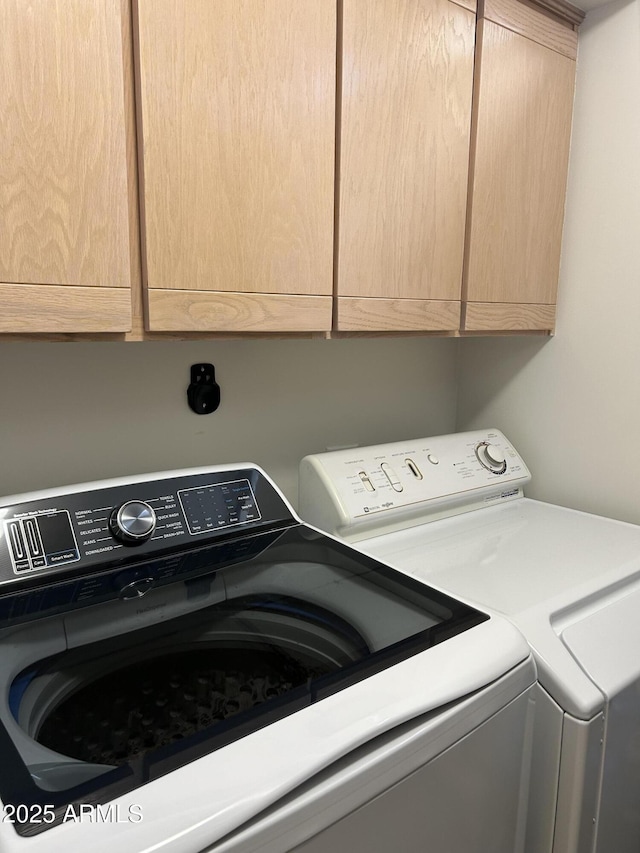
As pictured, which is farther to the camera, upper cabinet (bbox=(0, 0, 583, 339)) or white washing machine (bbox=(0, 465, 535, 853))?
upper cabinet (bbox=(0, 0, 583, 339))

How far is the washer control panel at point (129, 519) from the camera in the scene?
3.15 ft

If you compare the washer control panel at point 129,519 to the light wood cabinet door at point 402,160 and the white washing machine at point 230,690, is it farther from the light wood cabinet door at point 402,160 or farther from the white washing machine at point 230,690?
the light wood cabinet door at point 402,160

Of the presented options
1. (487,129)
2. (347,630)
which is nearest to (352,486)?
(347,630)

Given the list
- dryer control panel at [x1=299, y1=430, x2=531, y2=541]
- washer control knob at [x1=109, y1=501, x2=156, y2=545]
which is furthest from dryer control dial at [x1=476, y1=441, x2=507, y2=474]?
washer control knob at [x1=109, y1=501, x2=156, y2=545]

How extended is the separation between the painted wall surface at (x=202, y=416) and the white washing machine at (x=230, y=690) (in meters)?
0.20

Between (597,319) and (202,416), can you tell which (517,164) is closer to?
(597,319)

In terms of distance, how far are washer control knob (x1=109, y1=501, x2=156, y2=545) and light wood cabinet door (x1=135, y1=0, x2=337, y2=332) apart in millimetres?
333

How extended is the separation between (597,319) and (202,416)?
1022 mm

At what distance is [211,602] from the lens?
3.09ft

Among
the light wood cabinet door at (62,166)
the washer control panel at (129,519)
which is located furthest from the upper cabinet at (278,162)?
the washer control panel at (129,519)

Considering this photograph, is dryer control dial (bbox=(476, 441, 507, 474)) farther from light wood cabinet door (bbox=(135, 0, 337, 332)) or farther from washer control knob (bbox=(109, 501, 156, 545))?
washer control knob (bbox=(109, 501, 156, 545))

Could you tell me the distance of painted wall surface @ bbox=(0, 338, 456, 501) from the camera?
45.8 inches

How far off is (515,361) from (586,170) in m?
0.52

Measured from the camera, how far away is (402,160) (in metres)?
1.17
